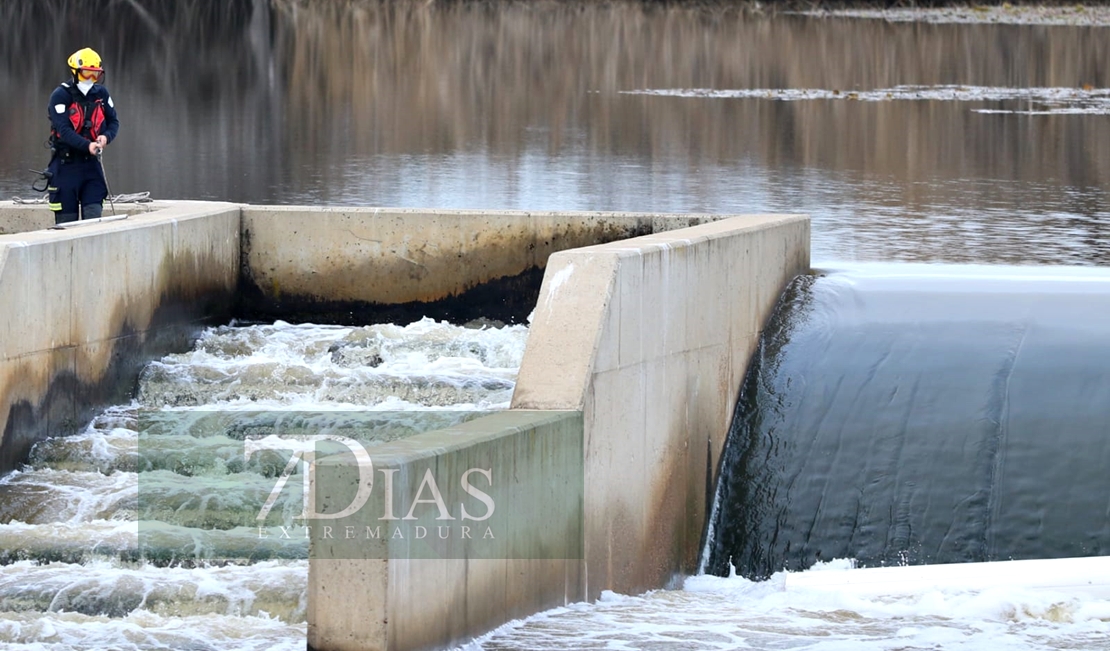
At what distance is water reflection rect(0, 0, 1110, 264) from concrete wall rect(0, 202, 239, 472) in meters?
7.38

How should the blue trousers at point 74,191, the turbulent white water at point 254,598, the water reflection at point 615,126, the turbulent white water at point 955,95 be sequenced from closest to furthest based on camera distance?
the turbulent white water at point 254,598, the blue trousers at point 74,191, the water reflection at point 615,126, the turbulent white water at point 955,95

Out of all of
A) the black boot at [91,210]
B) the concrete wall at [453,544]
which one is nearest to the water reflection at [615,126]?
the black boot at [91,210]

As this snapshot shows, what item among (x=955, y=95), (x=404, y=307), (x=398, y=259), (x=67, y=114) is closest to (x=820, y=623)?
(x=404, y=307)

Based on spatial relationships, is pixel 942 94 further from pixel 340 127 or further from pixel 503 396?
pixel 503 396

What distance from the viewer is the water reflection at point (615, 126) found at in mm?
24578

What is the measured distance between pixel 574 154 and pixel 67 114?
17166mm

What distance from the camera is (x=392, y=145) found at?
32594 millimetres

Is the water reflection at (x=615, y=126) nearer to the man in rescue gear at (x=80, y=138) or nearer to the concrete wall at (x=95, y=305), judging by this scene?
the concrete wall at (x=95, y=305)

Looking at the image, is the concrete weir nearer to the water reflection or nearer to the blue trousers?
the blue trousers

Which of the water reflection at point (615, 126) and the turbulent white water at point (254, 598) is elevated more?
the water reflection at point (615, 126)

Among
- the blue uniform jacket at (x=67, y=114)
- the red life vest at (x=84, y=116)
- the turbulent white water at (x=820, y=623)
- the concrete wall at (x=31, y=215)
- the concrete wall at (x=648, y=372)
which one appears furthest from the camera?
the concrete wall at (x=31, y=215)

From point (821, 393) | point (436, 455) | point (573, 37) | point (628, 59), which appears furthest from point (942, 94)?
point (436, 455)

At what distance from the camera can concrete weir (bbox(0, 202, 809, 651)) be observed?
9.02 meters

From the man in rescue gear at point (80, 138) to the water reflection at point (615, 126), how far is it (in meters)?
7.93
